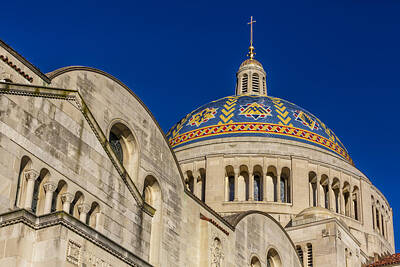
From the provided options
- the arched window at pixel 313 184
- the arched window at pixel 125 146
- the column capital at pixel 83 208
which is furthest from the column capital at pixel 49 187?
the arched window at pixel 313 184

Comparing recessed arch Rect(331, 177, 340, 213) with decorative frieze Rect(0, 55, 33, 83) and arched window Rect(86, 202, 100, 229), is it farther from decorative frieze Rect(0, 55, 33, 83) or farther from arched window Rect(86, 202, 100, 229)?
decorative frieze Rect(0, 55, 33, 83)

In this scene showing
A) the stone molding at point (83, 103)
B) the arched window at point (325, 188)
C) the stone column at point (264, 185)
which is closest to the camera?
the stone molding at point (83, 103)

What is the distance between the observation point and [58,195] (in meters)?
24.5

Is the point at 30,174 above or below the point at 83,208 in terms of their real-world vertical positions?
above

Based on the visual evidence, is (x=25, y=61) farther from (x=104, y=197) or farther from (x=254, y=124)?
(x=254, y=124)

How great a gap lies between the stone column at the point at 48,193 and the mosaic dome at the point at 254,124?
90.0 feet

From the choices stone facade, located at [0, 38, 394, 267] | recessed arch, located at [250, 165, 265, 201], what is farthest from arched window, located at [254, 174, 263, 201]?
stone facade, located at [0, 38, 394, 267]

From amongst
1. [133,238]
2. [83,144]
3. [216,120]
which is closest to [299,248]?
[216,120]

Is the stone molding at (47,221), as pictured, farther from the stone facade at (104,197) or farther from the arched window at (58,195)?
the arched window at (58,195)

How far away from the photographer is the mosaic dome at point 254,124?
5106cm

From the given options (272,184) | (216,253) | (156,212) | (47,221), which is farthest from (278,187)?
(47,221)

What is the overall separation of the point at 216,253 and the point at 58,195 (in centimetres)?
913

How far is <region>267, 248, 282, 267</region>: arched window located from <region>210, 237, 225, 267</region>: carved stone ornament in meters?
5.51

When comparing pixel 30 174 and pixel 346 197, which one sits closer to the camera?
pixel 30 174
